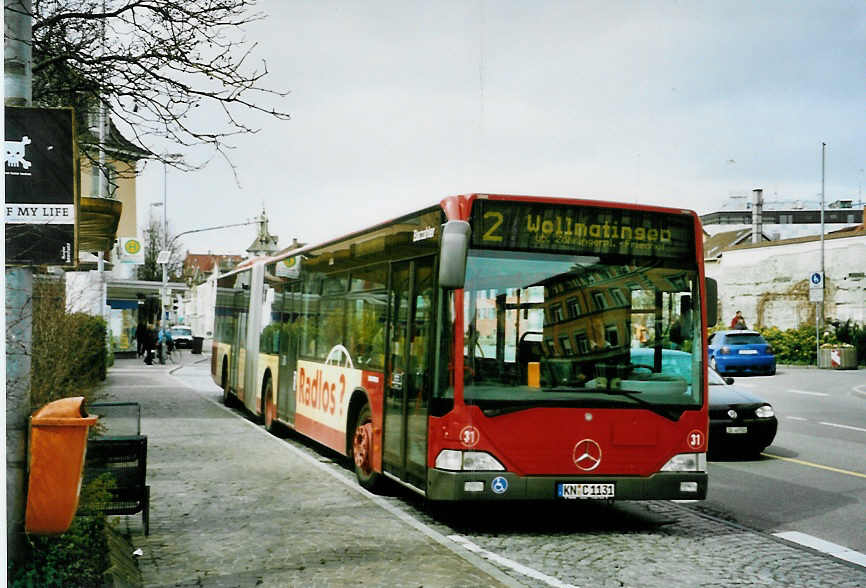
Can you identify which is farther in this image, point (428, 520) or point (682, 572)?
point (428, 520)

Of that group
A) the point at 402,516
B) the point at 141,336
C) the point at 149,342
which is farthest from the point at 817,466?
the point at 141,336

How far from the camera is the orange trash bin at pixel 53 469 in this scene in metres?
5.52

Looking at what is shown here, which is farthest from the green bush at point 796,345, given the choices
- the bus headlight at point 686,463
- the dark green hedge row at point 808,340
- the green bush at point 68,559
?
the green bush at point 68,559

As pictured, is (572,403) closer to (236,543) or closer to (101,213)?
(236,543)

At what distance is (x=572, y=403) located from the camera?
842cm

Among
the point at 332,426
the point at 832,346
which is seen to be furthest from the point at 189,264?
the point at 332,426

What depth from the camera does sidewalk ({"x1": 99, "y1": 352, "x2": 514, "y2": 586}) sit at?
6738 millimetres

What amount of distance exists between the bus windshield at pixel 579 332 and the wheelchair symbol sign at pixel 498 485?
57cm

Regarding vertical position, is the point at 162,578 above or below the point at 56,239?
below

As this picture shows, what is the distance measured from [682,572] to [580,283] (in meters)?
2.55

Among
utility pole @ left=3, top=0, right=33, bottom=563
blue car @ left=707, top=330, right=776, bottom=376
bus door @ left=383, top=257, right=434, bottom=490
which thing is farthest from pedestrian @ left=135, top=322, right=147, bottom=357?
utility pole @ left=3, top=0, right=33, bottom=563

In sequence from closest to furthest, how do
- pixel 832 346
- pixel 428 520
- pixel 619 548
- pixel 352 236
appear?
pixel 619 548 → pixel 428 520 → pixel 352 236 → pixel 832 346

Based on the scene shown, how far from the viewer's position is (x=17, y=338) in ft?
18.1

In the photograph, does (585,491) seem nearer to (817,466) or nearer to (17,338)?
(17,338)
